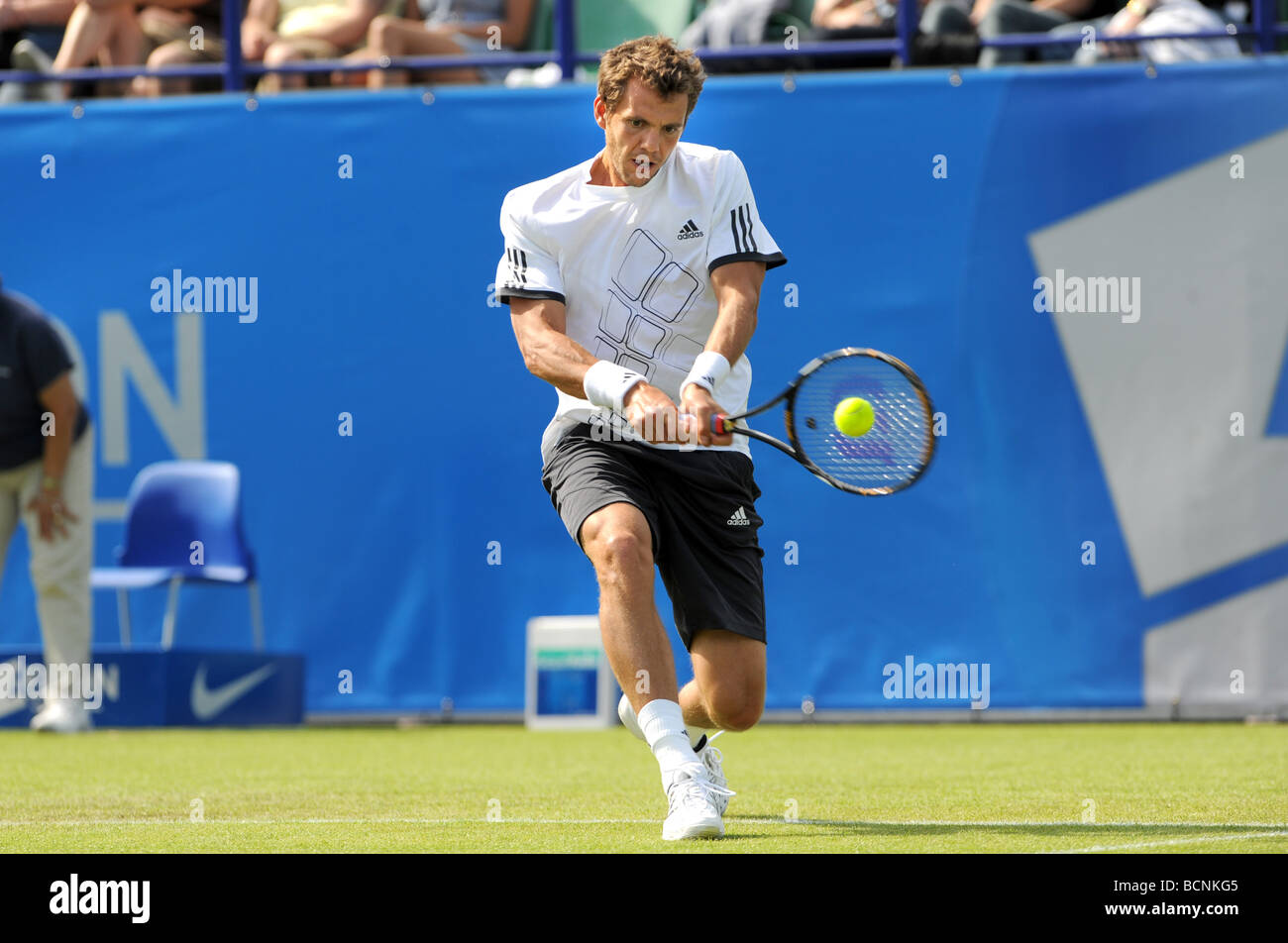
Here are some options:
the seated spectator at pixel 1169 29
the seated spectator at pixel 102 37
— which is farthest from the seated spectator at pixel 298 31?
the seated spectator at pixel 1169 29

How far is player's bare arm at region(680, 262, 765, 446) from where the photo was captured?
3.91 m

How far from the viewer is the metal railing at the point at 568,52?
324 inches

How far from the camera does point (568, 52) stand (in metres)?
8.62

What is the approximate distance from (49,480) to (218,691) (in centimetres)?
129

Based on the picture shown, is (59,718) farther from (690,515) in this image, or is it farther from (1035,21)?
(1035,21)

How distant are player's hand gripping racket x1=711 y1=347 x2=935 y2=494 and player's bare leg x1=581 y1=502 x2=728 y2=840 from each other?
1.24 ft

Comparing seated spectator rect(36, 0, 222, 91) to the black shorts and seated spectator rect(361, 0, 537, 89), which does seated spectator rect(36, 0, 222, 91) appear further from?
the black shorts

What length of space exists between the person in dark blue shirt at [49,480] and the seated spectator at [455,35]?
2154mm

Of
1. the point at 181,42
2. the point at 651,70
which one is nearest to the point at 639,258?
the point at 651,70

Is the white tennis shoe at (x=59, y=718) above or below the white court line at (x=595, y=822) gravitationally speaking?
above

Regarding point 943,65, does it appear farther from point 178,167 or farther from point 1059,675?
point 178,167

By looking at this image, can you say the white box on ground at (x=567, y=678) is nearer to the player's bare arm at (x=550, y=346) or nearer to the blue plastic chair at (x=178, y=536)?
the blue plastic chair at (x=178, y=536)

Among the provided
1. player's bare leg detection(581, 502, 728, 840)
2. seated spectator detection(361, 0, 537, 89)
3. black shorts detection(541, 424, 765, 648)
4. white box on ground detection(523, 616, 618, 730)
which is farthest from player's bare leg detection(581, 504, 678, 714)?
seated spectator detection(361, 0, 537, 89)
